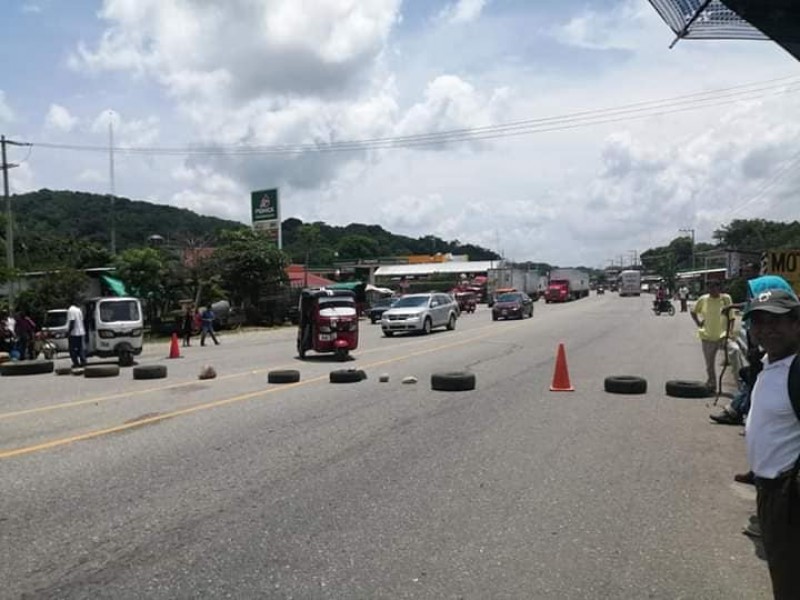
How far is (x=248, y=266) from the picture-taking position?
147ft

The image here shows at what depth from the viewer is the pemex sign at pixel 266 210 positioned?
197 feet

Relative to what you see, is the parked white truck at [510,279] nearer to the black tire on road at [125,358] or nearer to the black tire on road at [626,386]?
the black tire on road at [125,358]

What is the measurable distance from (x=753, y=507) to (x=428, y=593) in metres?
3.26

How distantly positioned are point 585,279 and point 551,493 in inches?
3498

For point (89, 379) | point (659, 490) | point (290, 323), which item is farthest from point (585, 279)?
point (659, 490)

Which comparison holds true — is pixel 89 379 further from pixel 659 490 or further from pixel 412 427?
pixel 659 490

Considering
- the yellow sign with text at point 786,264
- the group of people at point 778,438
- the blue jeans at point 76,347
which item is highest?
the yellow sign with text at point 786,264

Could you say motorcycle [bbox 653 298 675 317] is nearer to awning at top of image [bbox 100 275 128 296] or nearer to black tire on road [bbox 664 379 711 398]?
awning at top of image [bbox 100 275 128 296]

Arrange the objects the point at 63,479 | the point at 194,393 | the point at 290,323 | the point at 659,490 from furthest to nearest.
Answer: the point at 290,323, the point at 194,393, the point at 63,479, the point at 659,490

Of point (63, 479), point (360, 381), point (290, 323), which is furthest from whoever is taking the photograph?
point (290, 323)

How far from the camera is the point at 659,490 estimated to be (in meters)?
6.50

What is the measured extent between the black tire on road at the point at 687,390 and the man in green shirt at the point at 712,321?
18 cm

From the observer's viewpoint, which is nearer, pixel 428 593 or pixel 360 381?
pixel 428 593

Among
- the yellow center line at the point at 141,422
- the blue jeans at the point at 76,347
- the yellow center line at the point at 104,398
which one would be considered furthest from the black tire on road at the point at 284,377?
the blue jeans at the point at 76,347
